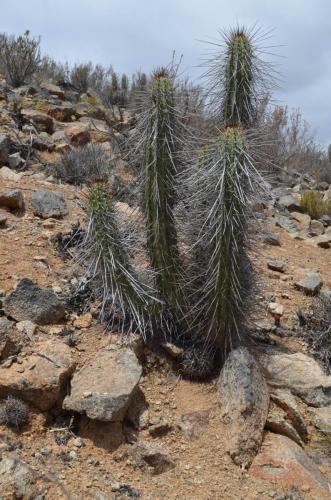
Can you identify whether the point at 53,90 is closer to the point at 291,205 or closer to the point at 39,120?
the point at 39,120

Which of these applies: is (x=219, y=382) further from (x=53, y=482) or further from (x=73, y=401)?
(x=53, y=482)

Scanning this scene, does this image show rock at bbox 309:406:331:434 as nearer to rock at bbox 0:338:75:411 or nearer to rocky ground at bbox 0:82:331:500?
rocky ground at bbox 0:82:331:500

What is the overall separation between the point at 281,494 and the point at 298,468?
211 millimetres

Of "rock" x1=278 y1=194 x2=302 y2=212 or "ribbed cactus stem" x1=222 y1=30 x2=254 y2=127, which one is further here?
"rock" x1=278 y1=194 x2=302 y2=212

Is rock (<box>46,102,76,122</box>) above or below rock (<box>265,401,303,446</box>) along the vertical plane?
above

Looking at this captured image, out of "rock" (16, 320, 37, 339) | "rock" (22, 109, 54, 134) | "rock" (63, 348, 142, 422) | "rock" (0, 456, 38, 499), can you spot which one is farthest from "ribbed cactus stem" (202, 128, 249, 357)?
"rock" (22, 109, 54, 134)

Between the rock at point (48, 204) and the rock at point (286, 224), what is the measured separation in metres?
3.56

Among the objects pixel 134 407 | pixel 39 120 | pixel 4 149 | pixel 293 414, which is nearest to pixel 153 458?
pixel 134 407

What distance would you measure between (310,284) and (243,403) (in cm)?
221

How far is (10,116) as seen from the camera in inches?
294

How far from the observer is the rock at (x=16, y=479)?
2449 millimetres

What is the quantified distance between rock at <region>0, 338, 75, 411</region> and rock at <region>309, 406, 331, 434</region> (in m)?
1.64

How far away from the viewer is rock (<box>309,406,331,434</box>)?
352 cm

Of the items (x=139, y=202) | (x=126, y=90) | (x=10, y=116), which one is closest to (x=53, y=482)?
(x=139, y=202)
